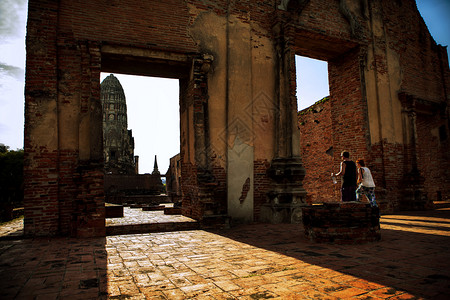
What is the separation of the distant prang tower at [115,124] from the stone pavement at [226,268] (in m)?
39.5

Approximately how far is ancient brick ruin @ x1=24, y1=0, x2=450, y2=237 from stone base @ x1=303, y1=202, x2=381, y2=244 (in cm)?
266

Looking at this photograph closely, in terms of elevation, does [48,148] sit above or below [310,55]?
below

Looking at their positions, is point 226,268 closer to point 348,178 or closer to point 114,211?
point 348,178

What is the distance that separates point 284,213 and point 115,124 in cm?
4120

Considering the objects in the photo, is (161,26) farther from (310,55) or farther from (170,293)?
(170,293)

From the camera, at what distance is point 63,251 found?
182 inches

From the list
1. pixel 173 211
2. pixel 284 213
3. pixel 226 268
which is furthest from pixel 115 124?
pixel 226 268

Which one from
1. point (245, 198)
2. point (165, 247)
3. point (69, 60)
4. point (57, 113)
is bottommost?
point (165, 247)

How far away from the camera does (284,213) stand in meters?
7.62

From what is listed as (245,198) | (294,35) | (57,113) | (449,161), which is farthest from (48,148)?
(449,161)

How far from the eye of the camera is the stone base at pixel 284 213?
7.53 metres

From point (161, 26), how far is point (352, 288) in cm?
690

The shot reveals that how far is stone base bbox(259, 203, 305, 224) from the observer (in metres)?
7.53

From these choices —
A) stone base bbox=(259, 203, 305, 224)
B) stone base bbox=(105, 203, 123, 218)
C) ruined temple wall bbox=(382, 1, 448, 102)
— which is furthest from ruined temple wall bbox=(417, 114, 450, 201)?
stone base bbox=(105, 203, 123, 218)
